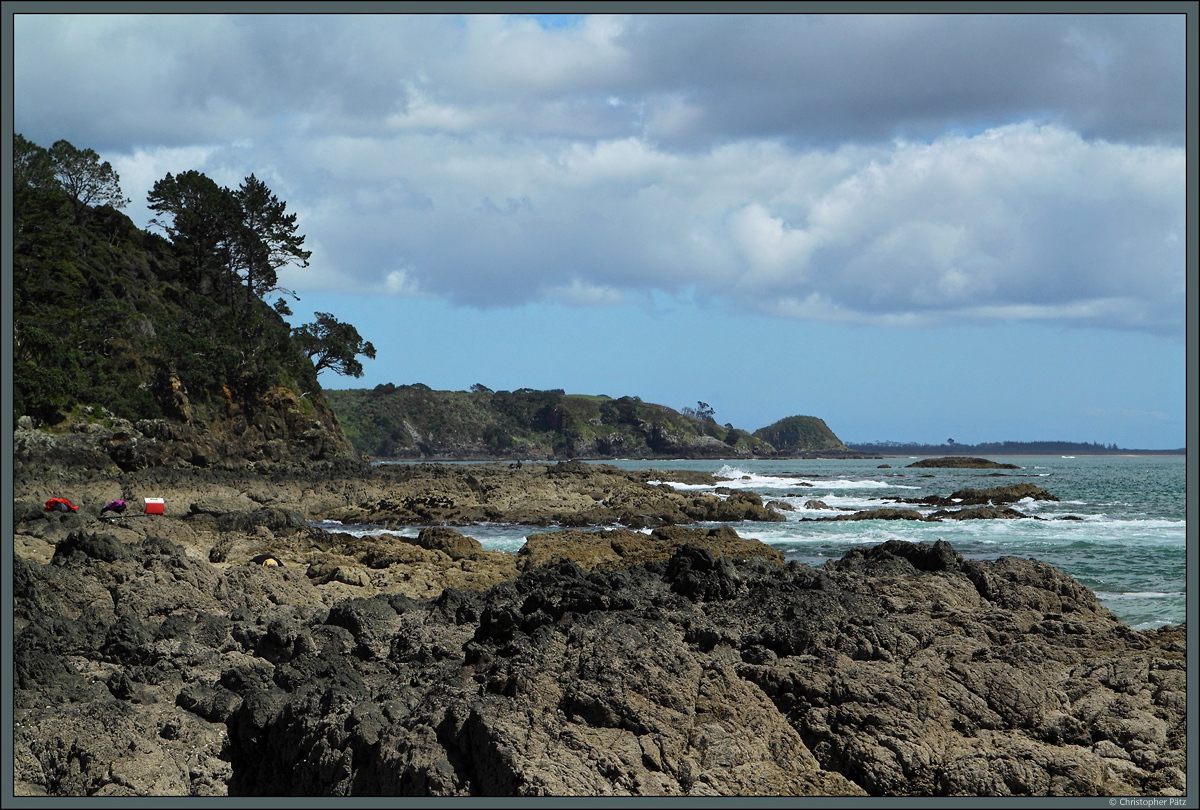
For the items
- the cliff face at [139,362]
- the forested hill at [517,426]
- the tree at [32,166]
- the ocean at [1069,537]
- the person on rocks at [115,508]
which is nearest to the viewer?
the ocean at [1069,537]

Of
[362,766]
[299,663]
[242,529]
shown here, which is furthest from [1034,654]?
[242,529]

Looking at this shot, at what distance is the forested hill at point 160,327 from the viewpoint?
125 feet

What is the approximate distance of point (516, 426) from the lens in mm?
158750

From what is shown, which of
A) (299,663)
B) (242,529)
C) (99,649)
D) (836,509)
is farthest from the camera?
(836,509)

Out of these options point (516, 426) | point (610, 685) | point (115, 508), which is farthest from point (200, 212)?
point (516, 426)

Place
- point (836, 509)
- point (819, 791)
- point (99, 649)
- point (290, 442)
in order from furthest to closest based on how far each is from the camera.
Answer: point (290, 442) → point (836, 509) → point (99, 649) → point (819, 791)

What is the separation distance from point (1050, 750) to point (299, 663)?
5245 millimetres

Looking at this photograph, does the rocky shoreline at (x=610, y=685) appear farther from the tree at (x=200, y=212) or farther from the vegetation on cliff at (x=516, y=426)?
the vegetation on cliff at (x=516, y=426)

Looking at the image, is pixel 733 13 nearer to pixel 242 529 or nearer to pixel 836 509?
pixel 242 529

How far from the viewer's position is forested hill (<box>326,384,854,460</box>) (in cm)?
14288

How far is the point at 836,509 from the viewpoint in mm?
36906

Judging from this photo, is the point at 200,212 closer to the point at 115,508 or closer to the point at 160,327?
the point at 160,327

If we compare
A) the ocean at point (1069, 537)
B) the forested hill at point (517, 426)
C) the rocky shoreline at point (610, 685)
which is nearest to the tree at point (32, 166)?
the ocean at point (1069, 537)

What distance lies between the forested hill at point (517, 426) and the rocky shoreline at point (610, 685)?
12862cm
